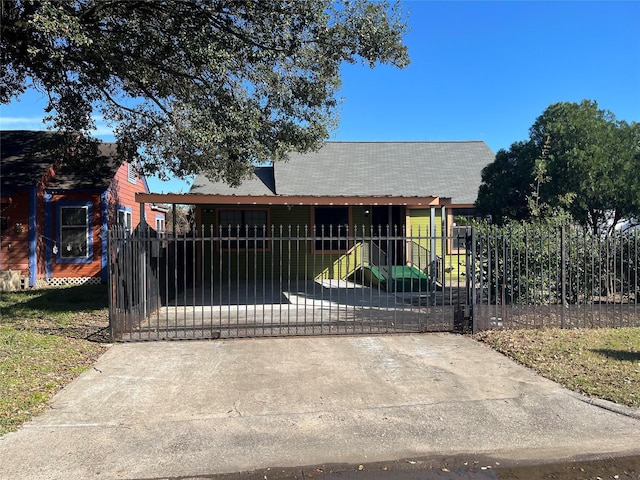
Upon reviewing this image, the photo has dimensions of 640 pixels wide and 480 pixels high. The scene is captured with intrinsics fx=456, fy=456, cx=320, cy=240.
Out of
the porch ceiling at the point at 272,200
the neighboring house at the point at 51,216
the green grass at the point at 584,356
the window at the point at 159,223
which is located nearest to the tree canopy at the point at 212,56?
the porch ceiling at the point at 272,200

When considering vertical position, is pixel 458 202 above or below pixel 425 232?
above

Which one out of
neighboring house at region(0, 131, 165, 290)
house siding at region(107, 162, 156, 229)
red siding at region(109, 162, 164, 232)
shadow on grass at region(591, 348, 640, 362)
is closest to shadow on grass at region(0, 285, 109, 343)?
neighboring house at region(0, 131, 165, 290)

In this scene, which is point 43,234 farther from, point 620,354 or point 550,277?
point 620,354

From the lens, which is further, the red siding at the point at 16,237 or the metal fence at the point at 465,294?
the red siding at the point at 16,237

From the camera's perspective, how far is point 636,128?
38.2ft

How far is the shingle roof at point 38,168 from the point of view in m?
13.8

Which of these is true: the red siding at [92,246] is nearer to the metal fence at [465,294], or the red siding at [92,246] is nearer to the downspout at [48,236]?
the downspout at [48,236]

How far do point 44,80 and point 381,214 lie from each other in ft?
35.3

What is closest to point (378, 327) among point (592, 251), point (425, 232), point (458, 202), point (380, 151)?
point (592, 251)

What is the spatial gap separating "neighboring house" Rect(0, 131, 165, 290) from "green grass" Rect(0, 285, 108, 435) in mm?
2849

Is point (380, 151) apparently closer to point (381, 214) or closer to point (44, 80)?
point (381, 214)

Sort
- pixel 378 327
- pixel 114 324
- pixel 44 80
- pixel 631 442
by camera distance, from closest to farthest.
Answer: pixel 631 442, pixel 114 324, pixel 378 327, pixel 44 80

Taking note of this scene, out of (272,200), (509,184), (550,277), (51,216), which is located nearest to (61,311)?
(272,200)

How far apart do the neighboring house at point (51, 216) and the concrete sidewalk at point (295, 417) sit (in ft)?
31.2
